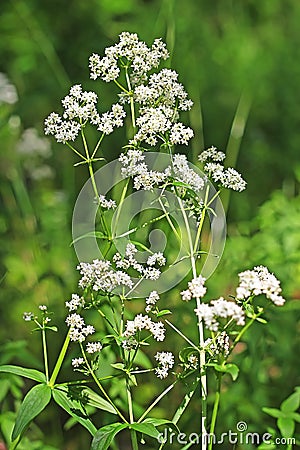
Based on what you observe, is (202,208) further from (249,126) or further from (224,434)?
(249,126)

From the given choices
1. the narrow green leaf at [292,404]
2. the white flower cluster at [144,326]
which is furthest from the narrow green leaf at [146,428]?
the narrow green leaf at [292,404]

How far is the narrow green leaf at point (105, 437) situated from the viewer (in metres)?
0.83

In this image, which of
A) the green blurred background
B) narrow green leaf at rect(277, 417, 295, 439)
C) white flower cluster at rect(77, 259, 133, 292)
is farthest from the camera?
the green blurred background

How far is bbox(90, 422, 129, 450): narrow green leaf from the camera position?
0.83 metres

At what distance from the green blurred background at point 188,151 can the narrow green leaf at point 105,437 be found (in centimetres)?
38

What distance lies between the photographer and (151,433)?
0.83 m

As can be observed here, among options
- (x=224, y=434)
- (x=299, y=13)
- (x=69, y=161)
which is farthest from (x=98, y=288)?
(x=299, y=13)

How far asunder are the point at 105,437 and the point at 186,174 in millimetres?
322

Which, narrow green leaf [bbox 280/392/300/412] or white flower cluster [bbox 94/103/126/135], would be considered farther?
narrow green leaf [bbox 280/392/300/412]

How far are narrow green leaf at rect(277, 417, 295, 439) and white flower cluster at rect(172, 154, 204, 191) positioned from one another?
1.48ft

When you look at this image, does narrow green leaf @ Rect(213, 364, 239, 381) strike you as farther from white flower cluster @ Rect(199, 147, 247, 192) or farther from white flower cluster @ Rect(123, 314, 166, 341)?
white flower cluster @ Rect(199, 147, 247, 192)

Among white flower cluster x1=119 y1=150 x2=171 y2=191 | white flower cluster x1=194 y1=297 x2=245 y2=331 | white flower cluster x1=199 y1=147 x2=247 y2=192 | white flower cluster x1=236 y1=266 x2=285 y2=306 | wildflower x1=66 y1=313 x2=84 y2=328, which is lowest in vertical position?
white flower cluster x1=194 y1=297 x2=245 y2=331

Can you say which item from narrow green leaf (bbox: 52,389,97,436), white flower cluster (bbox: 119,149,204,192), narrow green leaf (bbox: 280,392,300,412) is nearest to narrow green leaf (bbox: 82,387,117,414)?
narrow green leaf (bbox: 52,389,97,436)

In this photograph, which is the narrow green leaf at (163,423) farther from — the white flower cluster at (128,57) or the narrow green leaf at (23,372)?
the white flower cluster at (128,57)
